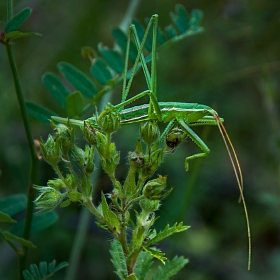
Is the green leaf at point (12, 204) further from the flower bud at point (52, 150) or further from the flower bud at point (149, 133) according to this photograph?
the flower bud at point (149, 133)

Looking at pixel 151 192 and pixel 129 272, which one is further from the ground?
pixel 151 192

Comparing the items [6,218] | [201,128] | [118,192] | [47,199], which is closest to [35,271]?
[6,218]

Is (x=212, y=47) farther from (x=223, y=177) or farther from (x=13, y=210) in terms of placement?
(x=13, y=210)

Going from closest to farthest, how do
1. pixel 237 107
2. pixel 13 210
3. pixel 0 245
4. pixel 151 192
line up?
pixel 151 192, pixel 13 210, pixel 0 245, pixel 237 107

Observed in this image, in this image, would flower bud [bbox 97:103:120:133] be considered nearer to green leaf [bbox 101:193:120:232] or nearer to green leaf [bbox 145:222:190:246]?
green leaf [bbox 101:193:120:232]

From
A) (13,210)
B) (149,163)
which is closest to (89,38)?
(13,210)

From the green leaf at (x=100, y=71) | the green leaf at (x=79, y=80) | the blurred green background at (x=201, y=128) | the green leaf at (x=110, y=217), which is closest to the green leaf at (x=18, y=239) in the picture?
the green leaf at (x=110, y=217)

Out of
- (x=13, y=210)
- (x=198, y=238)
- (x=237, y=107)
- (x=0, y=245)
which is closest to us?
(x=13, y=210)
